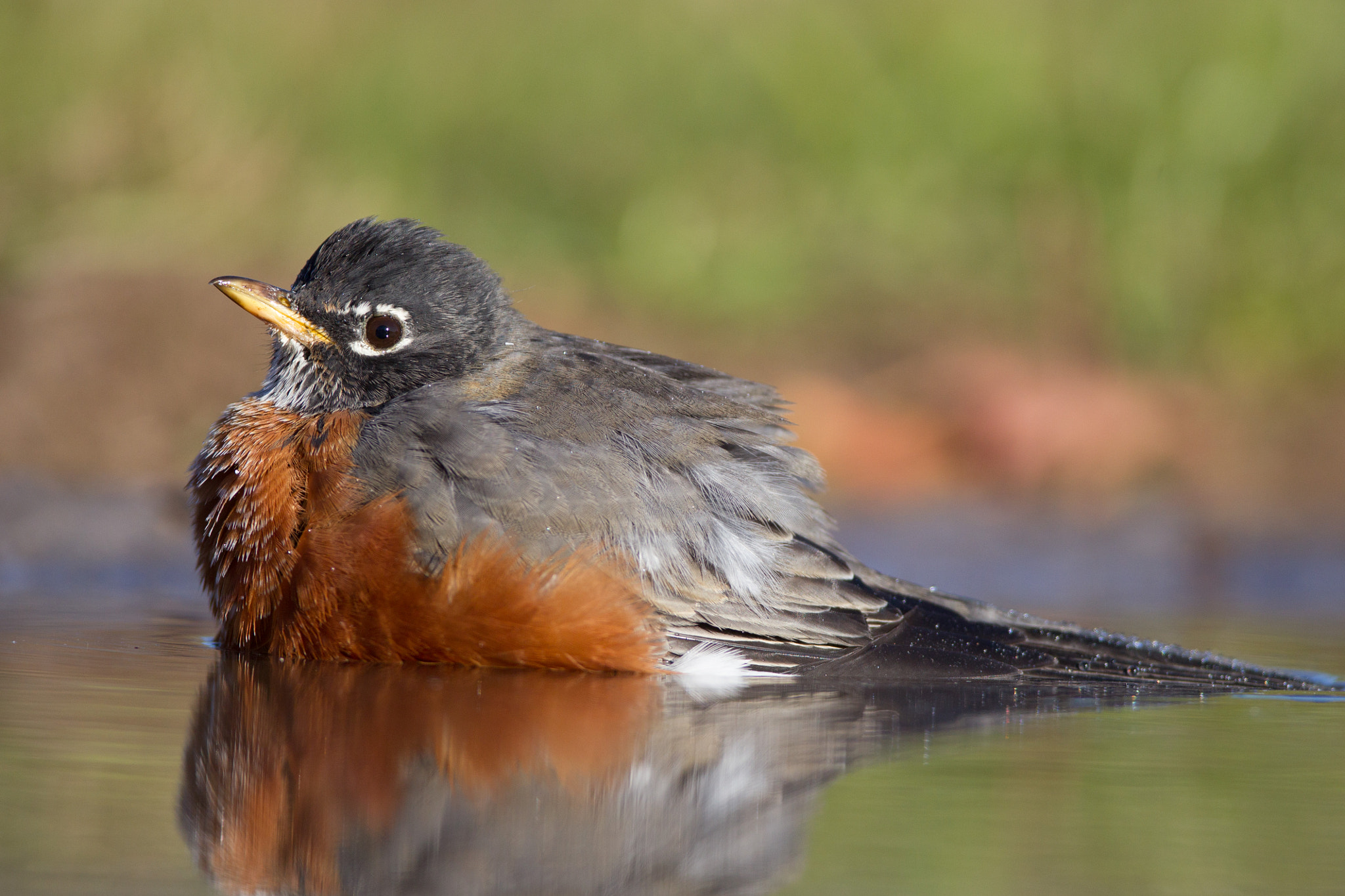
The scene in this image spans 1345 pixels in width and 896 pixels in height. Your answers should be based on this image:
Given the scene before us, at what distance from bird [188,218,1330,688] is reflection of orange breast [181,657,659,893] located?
174 millimetres

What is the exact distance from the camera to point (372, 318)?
17.6 feet

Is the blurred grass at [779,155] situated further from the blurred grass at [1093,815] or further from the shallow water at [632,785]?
the blurred grass at [1093,815]

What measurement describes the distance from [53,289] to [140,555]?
9.01 feet

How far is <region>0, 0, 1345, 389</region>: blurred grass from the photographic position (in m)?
9.62

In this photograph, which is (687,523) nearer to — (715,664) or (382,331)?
(715,664)

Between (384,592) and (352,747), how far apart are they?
1.19m

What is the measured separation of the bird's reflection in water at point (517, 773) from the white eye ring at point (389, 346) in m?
1.19

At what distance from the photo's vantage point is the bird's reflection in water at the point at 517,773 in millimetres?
2484

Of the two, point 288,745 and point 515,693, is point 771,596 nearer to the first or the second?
point 515,693

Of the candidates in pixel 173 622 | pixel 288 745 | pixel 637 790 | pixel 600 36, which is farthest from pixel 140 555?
pixel 600 36

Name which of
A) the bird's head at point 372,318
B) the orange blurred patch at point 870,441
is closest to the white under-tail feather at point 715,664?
the bird's head at point 372,318

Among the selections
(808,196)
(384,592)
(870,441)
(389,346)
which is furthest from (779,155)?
(384,592)

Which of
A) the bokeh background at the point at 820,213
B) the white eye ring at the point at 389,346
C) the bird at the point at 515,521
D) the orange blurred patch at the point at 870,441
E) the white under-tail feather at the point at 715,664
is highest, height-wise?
the bokeh background at the point at 820,213

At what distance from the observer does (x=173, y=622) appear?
5.55 meters
